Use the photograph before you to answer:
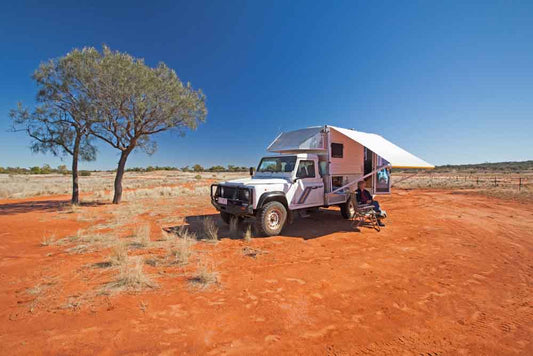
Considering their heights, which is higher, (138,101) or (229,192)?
(138,101)

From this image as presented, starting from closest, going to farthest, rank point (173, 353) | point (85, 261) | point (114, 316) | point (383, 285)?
point (173, 353)
point (114, 316)
point (383, 285)
point (85, 261)

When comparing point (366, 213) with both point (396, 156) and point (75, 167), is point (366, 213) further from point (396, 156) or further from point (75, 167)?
point (75, 167)

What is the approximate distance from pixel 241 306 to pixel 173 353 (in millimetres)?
1207

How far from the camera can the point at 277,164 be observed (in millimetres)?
8672

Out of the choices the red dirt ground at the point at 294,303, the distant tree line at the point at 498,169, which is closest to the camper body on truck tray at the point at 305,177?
the red dirt ground at the point at 294,303

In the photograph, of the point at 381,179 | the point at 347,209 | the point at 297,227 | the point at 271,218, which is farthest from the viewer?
the point at 381,179

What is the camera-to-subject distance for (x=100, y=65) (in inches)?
520

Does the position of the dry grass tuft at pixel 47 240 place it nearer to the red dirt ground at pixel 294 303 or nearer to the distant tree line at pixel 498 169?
the red dirt ground at pixel 294 303

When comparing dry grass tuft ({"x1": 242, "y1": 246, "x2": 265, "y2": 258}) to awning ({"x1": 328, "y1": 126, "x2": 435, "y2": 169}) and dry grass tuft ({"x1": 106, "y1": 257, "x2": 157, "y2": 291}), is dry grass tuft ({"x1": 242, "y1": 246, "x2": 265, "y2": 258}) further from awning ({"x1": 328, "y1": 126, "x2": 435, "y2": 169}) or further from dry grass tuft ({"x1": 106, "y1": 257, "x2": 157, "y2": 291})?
awning ({"x1": 328, "y1": 126, "x2": 435, "y2": 169})

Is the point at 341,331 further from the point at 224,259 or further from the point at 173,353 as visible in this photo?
the point at 224,259

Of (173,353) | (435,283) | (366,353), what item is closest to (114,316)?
(173,353)

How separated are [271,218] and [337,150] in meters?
3.58

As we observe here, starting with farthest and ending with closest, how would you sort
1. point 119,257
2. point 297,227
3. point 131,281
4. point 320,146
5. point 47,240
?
point 297,227 → point 320,146 → point 47,240 → point 119,257 → point 131,281

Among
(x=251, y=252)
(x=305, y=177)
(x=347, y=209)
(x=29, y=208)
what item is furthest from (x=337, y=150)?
(x=29, y=208)
